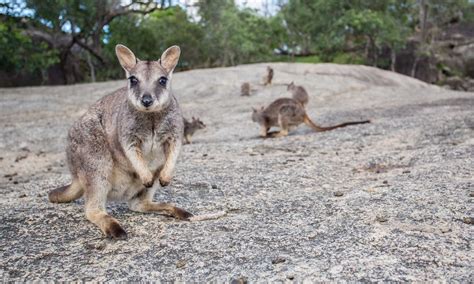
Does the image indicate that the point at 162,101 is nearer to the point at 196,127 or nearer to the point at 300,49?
the point at 196,127

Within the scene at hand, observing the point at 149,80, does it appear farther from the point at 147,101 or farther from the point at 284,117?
the point at 284,117

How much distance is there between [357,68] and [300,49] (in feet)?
48.2

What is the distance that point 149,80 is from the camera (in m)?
3.98

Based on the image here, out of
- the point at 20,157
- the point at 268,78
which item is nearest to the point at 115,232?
the point at 20,157

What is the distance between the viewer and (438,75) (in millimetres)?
29766

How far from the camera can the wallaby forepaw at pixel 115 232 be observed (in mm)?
3660

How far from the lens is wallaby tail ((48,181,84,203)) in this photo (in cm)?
427

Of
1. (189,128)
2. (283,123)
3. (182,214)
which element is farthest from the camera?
(189,128)

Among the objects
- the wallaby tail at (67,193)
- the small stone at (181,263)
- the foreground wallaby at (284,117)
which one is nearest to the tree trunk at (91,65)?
the foreground wallaby at (284,117)

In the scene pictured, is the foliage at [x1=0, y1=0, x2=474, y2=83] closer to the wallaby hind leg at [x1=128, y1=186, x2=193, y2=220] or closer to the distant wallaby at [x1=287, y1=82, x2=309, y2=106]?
the distant wallaby at [x1=287, y1=82, x2=309, y2=106]

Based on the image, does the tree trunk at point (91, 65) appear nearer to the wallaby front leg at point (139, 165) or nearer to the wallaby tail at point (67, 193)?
the wallaby tail at point (67, 193)

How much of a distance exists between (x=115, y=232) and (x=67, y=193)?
92cm

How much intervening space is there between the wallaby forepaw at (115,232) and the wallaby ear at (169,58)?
54.1 inches

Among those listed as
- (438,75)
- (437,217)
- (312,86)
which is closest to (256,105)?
(312,86)
